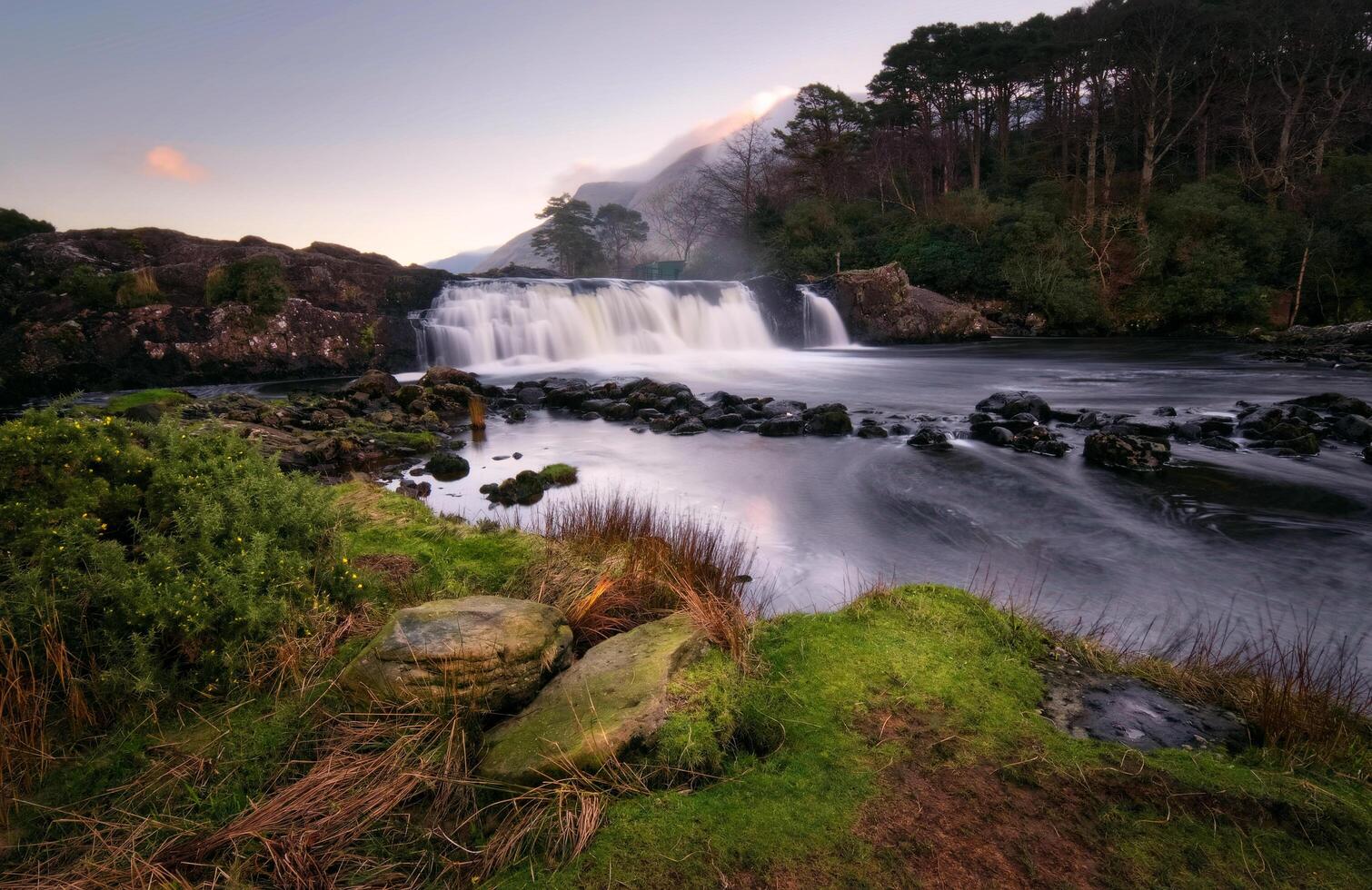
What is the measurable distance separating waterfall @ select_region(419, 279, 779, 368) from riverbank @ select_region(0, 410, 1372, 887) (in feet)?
68.5

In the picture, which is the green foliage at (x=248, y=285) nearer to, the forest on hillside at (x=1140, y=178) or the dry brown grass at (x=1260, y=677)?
the dry brown grass at (x=1260, y=677)

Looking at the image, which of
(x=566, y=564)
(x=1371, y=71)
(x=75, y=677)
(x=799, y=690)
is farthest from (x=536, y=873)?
(x=1371, y=71)

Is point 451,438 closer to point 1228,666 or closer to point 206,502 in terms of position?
point 206,502

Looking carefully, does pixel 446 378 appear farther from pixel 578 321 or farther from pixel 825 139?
pixel 825 139

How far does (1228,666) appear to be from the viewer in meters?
4.05

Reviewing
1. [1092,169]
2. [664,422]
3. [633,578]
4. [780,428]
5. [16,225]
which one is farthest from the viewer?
[1092,169]

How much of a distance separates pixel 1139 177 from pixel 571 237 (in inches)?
1934

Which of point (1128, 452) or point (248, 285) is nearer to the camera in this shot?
point (1128, 452)

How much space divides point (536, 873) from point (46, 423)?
436cm

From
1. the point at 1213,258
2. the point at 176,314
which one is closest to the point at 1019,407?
the point at 1213,258

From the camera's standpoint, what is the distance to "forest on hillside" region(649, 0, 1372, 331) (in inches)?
1131

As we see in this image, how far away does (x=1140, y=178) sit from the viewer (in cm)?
3538

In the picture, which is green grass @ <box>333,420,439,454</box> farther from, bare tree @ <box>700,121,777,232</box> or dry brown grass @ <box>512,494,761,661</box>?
bare tree @ <box>700,121,777,232</box>

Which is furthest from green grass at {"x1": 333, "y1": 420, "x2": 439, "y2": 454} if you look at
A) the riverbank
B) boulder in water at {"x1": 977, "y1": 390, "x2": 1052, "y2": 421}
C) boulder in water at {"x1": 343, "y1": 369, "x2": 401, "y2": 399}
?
boulder in water at {"x1": 977, "y1": 390, "x2": 1052, "y2": 421}
